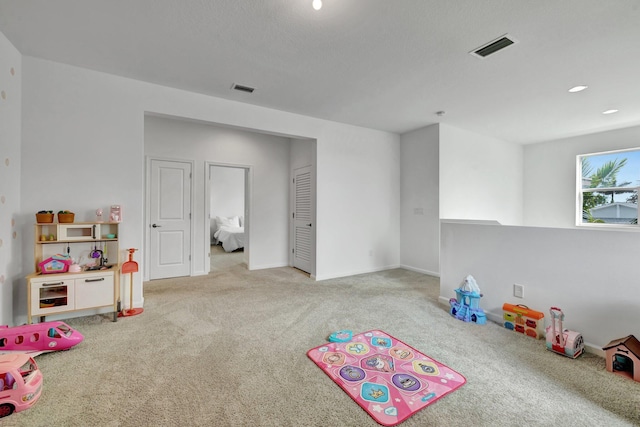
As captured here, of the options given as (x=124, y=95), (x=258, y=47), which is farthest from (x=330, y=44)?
(x=124, y=95)

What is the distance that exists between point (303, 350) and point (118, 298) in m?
2.16

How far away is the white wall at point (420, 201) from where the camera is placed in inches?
189

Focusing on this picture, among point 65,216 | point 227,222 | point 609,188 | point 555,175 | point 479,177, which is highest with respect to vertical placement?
point 555,175

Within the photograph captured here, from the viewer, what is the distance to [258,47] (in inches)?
100

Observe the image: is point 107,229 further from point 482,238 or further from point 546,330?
point 546,330

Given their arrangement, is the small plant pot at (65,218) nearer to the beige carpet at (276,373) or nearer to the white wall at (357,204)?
the beige carpet at (276,373)

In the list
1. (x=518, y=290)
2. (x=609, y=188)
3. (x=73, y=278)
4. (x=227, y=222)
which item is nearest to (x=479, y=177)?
(x=609, y=188)

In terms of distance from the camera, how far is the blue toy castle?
2.84 m

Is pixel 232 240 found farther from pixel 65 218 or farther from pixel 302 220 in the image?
pixel 65 218

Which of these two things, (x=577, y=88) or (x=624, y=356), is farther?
(x=577, y=88)

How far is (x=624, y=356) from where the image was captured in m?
→ 1.94

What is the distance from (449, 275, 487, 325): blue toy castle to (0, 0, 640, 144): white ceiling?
232 cm

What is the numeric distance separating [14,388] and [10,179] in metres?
1.98

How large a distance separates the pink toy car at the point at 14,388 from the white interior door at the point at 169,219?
2.94 meters
